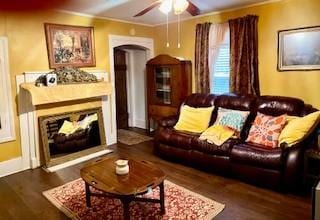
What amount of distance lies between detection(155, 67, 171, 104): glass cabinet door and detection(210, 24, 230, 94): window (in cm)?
85

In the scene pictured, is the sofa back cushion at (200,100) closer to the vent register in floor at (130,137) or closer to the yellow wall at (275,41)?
the yellow wall at (275,41)

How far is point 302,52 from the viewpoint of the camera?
12.0 ft

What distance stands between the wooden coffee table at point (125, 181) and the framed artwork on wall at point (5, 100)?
1692 mm

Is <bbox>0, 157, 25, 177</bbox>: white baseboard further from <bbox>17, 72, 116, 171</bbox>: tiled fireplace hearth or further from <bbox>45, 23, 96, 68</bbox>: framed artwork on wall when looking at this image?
<bbox>45, 23, 96, 68</bbox>: framed artwork on wall

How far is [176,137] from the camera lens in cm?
397

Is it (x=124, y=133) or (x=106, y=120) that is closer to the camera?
(x=106, y=120)

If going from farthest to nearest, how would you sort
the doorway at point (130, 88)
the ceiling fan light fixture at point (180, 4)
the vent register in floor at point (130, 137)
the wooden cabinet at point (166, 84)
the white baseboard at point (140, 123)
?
the white baseboard at point (140, 123) → the doorway at point (130, 88) → the vent register in floor at point (130, 137) → the wooden cabinet at point (166, 84) → the ceiling fan light fixture at point (180, 4)

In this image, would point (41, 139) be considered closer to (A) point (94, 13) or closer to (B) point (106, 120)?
(B) point (106, 120)

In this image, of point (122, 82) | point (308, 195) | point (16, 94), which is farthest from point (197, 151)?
point (122, 82)

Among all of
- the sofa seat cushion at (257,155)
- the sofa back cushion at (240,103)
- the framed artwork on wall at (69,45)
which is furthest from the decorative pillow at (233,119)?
the framed artwork on wall at (69,45)

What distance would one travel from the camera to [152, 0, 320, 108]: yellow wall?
363cm

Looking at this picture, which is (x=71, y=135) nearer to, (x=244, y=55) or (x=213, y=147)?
(x=213, y=147)

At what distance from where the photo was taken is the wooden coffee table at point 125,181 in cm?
233

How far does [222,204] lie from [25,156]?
2.93 m
